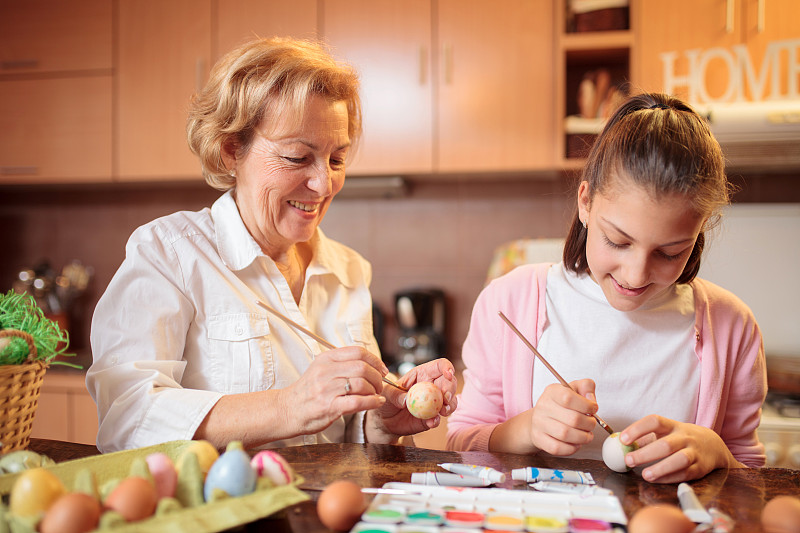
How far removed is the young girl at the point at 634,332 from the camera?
94 centimetres

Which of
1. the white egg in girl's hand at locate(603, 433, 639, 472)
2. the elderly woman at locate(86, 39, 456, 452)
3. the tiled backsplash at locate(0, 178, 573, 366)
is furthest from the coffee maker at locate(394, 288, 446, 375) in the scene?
the white egg in girl's hand at locate(603, 433, 639, 472)

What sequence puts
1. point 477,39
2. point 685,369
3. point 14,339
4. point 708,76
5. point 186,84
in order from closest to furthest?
point 14,339
point 685,369
point 708,76
point 477,39
point 186,84

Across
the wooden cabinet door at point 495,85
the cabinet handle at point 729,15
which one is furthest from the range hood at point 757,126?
the wooden cabinet door at point 495,85

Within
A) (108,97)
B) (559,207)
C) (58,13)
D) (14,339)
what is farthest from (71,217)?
(14,339)

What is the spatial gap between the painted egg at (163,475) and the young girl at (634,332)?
0.52 meters

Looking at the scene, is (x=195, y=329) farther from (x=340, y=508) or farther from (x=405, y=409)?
(x=340, y=508)

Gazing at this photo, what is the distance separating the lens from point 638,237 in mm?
943

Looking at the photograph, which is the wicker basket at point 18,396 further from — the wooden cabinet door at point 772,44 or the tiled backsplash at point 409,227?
the wooden cabinet door at point 772,44

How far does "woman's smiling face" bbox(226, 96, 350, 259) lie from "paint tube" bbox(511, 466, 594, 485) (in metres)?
0.65

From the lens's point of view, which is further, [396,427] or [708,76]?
[708,76]

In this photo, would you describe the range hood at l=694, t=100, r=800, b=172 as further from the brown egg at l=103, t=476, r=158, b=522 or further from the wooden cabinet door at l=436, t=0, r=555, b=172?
A: the brown egg at l=103, t=476, r=158, b=522

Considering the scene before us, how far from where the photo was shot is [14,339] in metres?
0.85

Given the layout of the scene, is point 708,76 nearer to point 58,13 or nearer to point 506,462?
point 506,462

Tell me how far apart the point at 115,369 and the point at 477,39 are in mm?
1992
